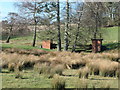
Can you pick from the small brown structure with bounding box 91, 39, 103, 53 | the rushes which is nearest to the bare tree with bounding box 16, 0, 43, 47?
the small brown structure with bounding box 91, 39, 103, 53

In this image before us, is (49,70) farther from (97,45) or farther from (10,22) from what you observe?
(10,22)

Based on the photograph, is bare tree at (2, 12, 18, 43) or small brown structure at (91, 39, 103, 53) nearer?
small brown structure at (91, 39, 103, 53)

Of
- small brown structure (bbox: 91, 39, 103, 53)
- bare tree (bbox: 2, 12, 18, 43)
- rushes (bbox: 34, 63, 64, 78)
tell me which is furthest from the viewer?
bare tree (bbox: 2, 12, 18, 43)

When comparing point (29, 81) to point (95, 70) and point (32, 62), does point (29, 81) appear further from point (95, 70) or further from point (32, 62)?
point (32, 62)

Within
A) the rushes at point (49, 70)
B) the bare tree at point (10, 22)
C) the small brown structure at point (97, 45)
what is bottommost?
the small brown structure at point (97, 45)

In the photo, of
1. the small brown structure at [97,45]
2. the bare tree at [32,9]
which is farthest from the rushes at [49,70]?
the bare tree at [32,9]

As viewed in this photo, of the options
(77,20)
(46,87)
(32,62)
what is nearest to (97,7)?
(77,20)

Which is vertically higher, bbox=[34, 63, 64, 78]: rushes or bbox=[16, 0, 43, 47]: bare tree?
bbox=[16, 0, 43, 47]: bare tree

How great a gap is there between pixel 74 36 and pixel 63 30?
125cm

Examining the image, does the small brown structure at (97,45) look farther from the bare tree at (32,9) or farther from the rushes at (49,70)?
the rushes at (49,70)

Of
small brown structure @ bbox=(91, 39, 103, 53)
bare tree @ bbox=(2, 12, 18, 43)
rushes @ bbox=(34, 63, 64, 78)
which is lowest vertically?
small brown structure @ bbox=(91, 39, 103, 53)

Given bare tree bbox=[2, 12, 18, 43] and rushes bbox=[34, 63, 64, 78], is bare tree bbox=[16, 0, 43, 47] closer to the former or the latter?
bare tree bbox=[2, 12, 18, 43]

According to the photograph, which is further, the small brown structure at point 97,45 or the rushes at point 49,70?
the small brown structure at point 97,45

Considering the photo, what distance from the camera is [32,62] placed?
8.38 meters
